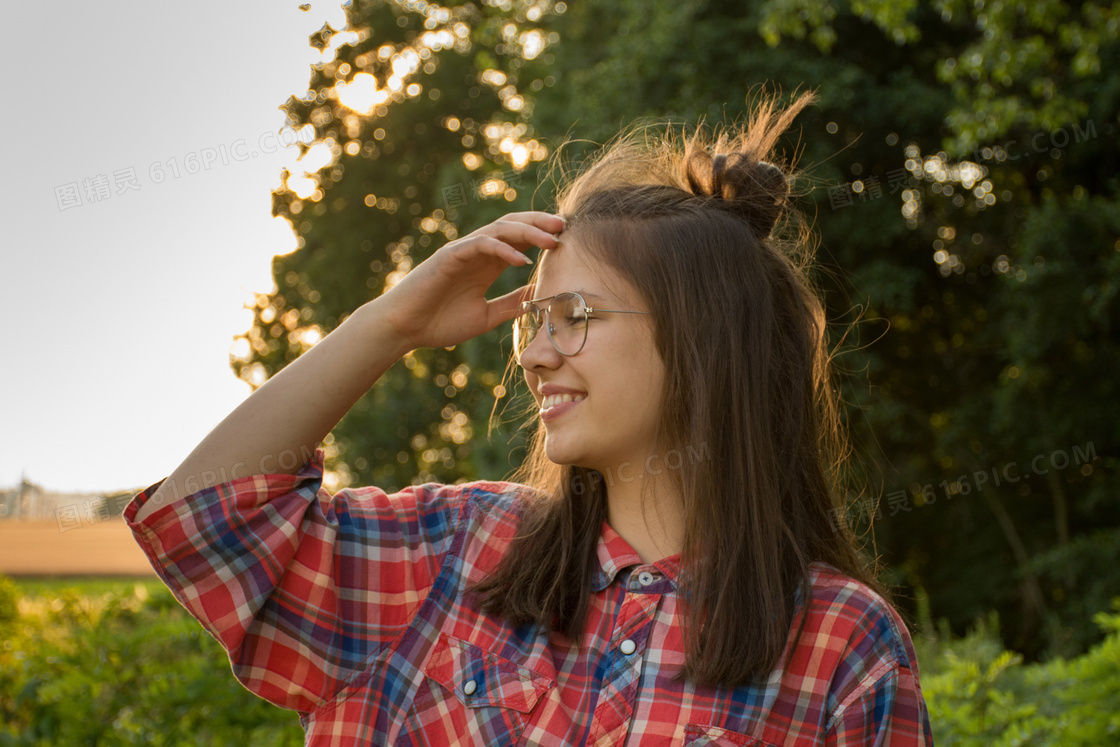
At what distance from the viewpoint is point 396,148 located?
13383 mm

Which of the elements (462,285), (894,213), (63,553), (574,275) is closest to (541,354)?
(574,275)

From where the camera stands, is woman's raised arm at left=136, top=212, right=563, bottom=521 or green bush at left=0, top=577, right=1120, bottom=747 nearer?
woman's raised arm at left=136, top=212, right=563, bottom=521

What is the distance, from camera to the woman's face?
1.66 m

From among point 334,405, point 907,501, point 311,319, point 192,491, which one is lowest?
point 907,501

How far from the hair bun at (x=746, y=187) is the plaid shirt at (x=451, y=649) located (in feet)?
2.47

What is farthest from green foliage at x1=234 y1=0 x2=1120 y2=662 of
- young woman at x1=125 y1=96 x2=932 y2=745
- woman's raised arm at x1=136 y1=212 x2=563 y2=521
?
woman's raised arm at x1=136 y1=212 x2=563 y2=521

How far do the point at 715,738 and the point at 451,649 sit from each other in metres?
0.47

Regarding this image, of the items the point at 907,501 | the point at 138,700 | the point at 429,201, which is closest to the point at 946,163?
the point at 907,501

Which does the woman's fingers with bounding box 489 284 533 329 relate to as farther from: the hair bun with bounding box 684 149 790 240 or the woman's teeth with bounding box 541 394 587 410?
the hair bun with bounding box 684 149 790 240

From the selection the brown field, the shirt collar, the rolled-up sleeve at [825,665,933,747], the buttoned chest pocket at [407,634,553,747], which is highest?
the shirt collar

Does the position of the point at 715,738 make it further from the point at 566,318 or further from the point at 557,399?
the point at 566,318

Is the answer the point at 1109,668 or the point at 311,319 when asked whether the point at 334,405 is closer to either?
the point at 1109,668

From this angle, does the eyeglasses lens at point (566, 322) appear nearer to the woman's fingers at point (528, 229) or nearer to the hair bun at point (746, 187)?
the woman's fingers at point (528, 229)

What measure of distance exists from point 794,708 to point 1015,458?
931 cm
